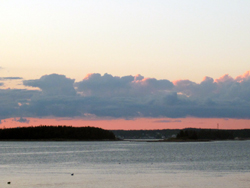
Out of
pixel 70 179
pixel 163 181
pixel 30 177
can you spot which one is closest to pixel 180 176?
pixel 163 181

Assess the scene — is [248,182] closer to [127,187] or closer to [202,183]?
[202,183]

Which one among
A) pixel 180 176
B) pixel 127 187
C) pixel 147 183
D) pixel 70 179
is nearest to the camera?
pixel 127 187

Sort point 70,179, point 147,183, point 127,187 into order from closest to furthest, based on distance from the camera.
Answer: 1. point 127,187
2. point 147,183
3. point 70,179

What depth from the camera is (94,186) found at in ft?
153

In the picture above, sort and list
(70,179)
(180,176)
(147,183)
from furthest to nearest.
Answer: (180,176)
(70,179)
(147,183)

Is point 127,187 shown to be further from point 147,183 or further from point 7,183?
point 7,183

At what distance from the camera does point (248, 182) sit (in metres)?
49.5

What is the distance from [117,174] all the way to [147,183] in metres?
11.3

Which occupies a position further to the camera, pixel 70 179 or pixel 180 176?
pixel 180 176

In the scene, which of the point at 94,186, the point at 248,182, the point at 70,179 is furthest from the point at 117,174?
the point at 248,182

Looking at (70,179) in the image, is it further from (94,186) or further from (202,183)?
(202,183)

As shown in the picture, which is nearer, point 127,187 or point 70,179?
point 127,187

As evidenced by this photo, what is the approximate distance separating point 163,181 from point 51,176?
1551cm

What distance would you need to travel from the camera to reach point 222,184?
48.3 meters
